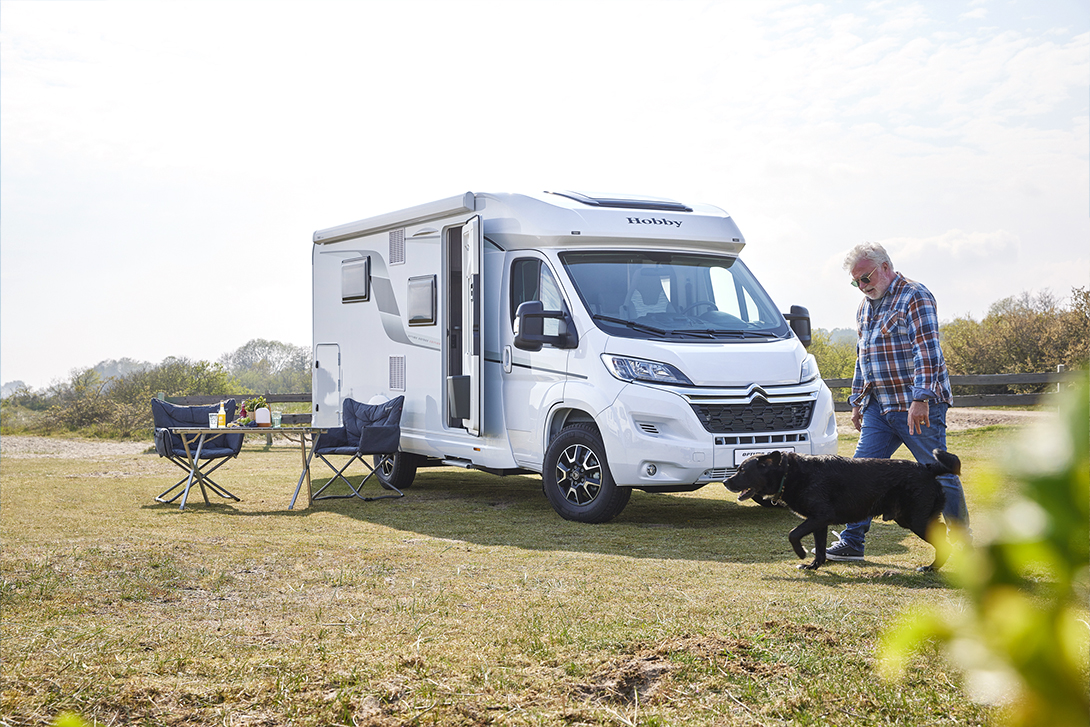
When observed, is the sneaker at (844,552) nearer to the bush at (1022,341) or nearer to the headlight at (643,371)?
the headlight at (643,371)

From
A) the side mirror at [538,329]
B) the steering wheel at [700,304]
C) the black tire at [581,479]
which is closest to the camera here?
the black tire at [581,479]

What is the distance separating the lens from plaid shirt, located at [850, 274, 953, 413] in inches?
217

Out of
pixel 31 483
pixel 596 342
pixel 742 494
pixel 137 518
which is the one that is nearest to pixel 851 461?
pixel 742 494

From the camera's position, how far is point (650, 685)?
2.91 metres

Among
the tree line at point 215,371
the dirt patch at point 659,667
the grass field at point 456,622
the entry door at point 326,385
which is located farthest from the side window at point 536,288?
the tree line at point 215,371

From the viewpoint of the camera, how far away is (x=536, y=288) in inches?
331

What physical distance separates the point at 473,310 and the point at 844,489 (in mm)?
4117

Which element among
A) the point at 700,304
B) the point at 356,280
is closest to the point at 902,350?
the point at 700,304

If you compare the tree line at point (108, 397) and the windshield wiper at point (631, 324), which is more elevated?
the windshield wiper at point (631, 324)

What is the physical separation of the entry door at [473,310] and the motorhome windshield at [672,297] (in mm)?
861

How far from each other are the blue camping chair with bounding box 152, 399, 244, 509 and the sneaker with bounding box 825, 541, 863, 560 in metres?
5.97

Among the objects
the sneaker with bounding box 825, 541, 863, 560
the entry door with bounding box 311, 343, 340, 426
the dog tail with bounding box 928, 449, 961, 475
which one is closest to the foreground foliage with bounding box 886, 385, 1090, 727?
the dog tail with bounding box 928, 449, 961, 475

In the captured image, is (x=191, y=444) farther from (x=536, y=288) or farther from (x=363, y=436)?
(x=536, y=288)

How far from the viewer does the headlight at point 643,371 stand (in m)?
7.30
